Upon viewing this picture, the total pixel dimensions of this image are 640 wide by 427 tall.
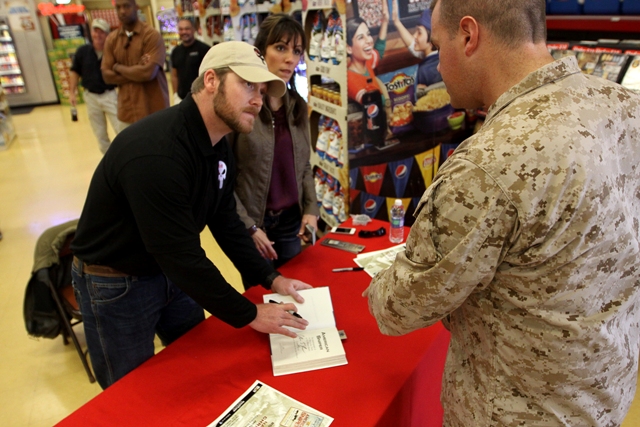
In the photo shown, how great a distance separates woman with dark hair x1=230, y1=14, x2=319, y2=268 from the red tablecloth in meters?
0.67

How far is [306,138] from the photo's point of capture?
2.28m

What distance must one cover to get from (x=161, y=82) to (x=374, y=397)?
14.8ft

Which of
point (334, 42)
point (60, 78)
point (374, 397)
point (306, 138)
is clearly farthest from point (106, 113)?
point (60, 78)

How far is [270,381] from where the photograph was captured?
51.8 inches

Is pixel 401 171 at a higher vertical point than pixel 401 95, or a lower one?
lower

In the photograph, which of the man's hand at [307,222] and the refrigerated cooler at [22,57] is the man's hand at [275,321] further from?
the refrigerated cooler at [22,57]

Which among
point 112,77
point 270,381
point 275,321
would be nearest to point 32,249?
point 112,77

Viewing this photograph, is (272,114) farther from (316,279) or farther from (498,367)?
(498,367)

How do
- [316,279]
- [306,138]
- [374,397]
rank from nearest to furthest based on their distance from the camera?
[374,397]
[316,279]
[306,138]

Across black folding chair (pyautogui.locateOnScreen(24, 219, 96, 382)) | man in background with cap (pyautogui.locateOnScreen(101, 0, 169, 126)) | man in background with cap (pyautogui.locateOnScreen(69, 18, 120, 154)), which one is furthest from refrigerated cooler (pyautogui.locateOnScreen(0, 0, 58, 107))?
black folding chair (pyautogui.locateOnScreen(24, 219, 96, 382))

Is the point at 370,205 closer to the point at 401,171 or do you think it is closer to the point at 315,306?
the point at 401,171

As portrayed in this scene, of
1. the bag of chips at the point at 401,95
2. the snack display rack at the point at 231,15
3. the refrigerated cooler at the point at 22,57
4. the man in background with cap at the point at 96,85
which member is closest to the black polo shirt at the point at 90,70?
the man in background with cap at the point at 96,85

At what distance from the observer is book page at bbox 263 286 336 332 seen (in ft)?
5.09

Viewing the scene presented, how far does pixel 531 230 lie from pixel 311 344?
2.76ft
